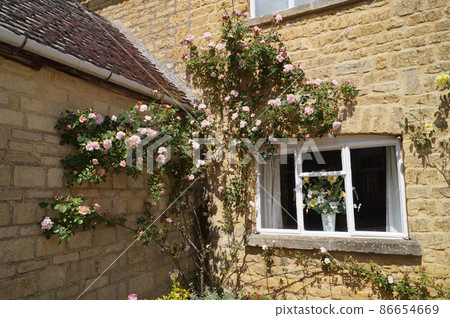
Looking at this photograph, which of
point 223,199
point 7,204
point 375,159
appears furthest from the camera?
point 223,199

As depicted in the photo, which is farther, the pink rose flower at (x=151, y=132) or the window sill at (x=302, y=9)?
the window sill at (x=302, y=9)

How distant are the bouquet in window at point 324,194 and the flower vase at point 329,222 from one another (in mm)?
54

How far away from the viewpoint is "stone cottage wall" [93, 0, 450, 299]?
3830mm

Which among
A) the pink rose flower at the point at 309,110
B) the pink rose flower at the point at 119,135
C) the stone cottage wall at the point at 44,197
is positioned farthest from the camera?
the pink rose flower at the point at 309,110

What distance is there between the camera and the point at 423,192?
3867mm

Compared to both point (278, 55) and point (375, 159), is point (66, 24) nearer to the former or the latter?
point (278, 55)

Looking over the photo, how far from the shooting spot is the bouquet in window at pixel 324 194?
14.4 feet

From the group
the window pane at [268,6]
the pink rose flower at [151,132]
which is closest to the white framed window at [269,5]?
the window pane at [268,6]

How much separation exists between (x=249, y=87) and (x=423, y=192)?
272cm

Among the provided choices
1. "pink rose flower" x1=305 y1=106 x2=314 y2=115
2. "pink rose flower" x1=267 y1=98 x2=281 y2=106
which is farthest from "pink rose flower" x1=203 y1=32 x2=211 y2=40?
"pink rose flower" x1=305 y1=106 x2=314 y2=115

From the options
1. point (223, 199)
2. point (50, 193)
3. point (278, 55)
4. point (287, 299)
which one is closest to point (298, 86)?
point (278, 55)

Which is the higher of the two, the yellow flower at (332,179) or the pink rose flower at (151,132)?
the pink rose flower at (151,132)

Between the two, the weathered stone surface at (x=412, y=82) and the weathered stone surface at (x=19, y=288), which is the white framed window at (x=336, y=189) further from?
the weathered stone surface at (x=19, y=288)

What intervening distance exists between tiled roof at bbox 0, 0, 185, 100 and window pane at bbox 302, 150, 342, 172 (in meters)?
2.17
